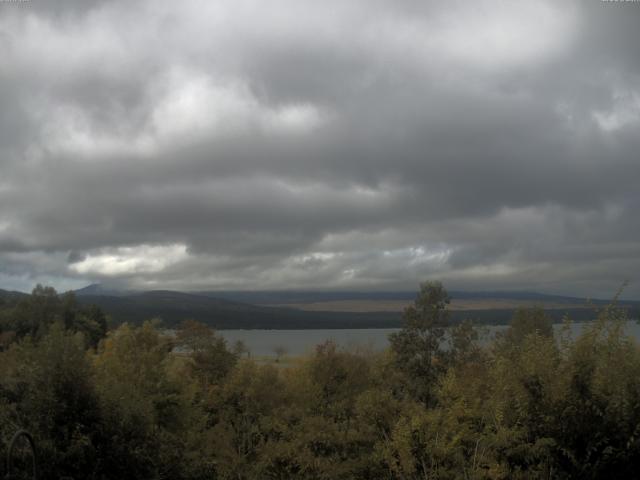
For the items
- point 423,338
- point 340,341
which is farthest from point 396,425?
point 340,341

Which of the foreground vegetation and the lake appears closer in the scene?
the foreground vegetation

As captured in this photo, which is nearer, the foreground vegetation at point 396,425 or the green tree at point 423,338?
the foreground vegetation at point 396,425

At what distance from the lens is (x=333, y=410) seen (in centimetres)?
2502

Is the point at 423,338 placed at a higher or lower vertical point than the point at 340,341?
higher

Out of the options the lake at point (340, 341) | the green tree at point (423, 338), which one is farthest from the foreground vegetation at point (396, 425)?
the green tree at point (423, 338)

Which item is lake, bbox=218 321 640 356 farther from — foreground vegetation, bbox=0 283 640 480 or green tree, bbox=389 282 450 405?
green tree, bbox=389 282 450 405

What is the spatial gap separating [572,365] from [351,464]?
7.11 m

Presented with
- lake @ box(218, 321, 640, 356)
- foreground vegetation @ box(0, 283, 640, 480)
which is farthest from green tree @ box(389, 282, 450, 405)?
foreground vegetation @ box(0, 283, 640, 480)

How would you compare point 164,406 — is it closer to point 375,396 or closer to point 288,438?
point 288,438

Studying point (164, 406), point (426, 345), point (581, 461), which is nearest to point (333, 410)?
point (164, 406)

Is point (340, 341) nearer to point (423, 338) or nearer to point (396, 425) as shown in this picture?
point (423, 338)

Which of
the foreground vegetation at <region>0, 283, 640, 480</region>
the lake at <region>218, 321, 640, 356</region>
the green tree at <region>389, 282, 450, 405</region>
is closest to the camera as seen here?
the foreground vegetation at <region>0, 283, 640, 480</region>

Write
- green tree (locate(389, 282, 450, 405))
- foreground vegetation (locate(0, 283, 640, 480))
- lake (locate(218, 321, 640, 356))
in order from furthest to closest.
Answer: green tree (locate(389, 282, 450, 405)), lake (locate(218, 321, 640, 356)), foreground vegetation (locate(0, 283, 640, 480))

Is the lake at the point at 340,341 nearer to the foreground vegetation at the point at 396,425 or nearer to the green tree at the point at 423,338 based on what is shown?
the foreground vegetation at the point at 396,425
